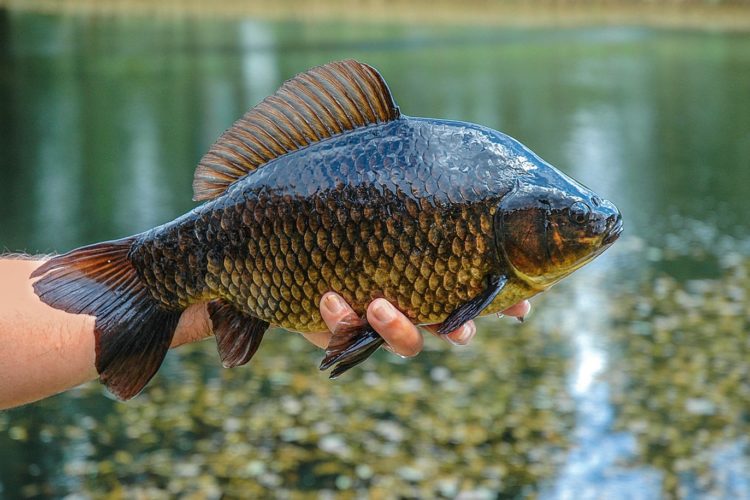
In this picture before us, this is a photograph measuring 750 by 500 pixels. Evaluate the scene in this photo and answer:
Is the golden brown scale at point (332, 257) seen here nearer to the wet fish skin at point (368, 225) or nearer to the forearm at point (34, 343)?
the wet fish skin at point (368, 225)

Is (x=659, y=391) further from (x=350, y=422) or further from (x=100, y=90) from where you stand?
(x=100, y=90)

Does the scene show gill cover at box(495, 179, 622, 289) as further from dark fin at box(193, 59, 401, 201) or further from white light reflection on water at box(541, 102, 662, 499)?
white light reflection on water at box(541, 102, 662, 499)

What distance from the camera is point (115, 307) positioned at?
88.8 inches

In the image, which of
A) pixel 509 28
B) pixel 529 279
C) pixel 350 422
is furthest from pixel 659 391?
pixel 509 28

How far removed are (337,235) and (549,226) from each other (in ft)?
1.68

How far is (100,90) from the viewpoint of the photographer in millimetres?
26734

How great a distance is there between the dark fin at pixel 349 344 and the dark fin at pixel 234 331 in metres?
0.22

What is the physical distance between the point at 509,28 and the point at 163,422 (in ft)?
138

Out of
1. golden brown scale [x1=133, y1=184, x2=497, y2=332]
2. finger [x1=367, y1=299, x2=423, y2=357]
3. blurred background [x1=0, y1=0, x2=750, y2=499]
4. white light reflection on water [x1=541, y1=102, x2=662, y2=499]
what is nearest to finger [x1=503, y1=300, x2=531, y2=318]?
finger [x1=367, y1=299, x2=423, y2=357]

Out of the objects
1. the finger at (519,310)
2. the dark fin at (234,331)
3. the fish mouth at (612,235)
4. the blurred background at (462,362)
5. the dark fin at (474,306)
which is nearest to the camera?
the dark fin at (474,306)

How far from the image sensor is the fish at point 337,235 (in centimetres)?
210

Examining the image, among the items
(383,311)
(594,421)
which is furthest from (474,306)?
(594,421)

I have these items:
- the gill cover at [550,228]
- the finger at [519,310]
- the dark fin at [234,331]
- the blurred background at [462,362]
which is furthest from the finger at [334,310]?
the blurred background at [462,362]

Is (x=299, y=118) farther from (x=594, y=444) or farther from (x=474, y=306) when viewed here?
(x=594, y=444)
